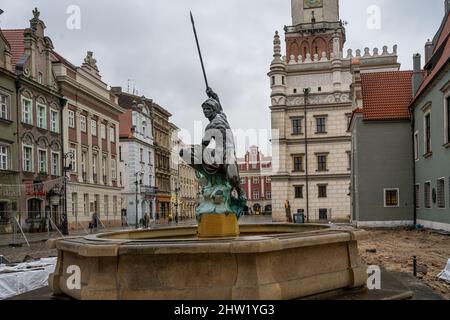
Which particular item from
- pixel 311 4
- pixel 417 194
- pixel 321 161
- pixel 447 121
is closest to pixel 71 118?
pixel 321 161

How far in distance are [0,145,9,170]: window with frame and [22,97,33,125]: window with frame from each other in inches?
109

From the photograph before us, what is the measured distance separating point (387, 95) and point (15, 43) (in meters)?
24.6

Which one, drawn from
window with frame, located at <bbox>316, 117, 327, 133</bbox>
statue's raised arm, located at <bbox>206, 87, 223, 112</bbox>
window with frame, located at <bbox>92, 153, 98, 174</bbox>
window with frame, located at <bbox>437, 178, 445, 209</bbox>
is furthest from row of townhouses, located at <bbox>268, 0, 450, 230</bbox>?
statue's raised arm, located at <bbox>206, 87, 223, 112</bbox>

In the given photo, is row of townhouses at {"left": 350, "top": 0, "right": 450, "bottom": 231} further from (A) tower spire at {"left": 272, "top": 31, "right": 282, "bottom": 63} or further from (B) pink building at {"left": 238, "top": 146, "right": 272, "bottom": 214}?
(B) pink building at {"left": 238, "top": 146, "right": 272, "bottom": 214}

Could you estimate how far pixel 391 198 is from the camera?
29.9 meters

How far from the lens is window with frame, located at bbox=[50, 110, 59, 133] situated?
36406mm

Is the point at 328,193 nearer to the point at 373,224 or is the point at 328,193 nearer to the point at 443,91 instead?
the point at 373,224

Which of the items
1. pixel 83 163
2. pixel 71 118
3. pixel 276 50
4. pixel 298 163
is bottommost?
pixel 298 163

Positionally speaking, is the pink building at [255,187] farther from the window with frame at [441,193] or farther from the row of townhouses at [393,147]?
the window with frame at [441,193]

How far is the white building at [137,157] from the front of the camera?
52.9 meters

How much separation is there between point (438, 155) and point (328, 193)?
22.3 meters

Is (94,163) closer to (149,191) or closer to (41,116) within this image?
(41,116)
